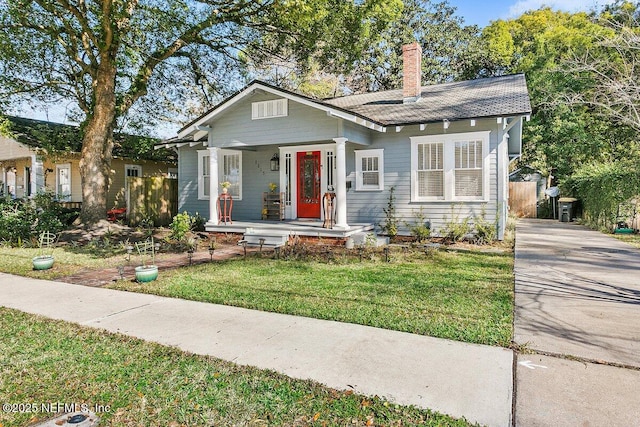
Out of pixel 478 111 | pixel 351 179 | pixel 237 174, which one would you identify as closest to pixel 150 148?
pixel 237 174

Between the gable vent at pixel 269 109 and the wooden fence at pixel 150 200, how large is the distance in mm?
6674

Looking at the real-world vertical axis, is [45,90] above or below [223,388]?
above

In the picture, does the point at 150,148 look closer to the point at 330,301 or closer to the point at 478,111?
the point at 478,111

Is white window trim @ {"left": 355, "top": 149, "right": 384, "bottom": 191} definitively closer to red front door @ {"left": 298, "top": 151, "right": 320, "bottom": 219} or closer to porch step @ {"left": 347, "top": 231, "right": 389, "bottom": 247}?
red front door @ {"left": 298, "top": 151, "right": 320, "bottom": 219}

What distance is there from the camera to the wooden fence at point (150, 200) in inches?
637

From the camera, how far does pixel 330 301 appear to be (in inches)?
221

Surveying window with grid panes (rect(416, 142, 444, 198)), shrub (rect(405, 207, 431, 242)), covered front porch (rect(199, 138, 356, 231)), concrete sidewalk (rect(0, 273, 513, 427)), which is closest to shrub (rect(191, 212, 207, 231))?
covered front porch (rect(199, 138, 356, 231))

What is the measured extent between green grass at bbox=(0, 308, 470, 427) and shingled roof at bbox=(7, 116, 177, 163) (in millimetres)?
15434

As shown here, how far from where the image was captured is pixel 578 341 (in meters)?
4.05

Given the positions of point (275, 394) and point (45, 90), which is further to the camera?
point (45, 90)

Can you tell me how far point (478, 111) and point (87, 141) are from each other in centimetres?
1253

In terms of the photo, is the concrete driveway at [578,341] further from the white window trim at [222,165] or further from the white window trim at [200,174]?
the white window trim at [200,174]

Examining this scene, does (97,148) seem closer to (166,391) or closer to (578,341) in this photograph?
(166,391)

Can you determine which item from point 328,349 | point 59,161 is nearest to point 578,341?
point 328,349
